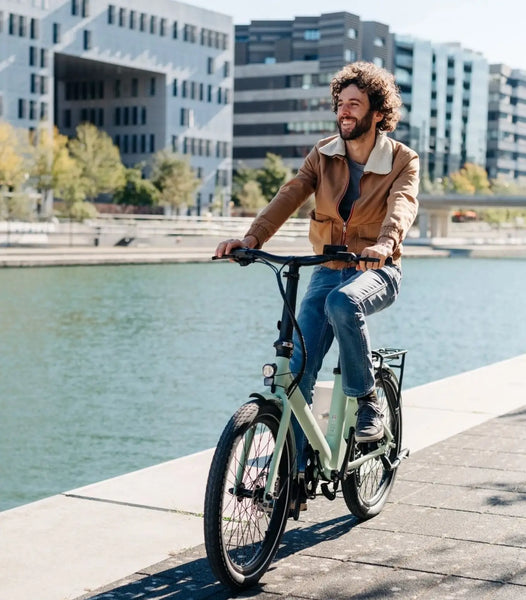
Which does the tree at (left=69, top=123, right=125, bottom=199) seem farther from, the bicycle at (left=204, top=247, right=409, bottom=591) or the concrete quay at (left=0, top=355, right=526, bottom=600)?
the bicycle at (left=204, top=247, right=409, bottom=591)

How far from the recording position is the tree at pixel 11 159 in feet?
237

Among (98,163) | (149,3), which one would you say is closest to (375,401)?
(98,163)

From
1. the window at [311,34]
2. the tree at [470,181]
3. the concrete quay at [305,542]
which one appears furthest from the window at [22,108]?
the concrete quay at [305,542]

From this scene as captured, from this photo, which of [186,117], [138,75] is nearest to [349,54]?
[186,117]

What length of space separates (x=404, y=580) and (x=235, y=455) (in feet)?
2.96

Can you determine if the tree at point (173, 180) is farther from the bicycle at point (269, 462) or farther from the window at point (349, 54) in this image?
the bicycle at point (269, 462)

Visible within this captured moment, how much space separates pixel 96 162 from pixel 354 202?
85.2 m

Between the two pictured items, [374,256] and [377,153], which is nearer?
[374,256]

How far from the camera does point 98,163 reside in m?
88.8

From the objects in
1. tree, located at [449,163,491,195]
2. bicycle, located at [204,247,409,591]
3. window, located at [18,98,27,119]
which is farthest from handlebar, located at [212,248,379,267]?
tree, located at [449,163,491,195]

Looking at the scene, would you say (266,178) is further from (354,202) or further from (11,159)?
(354,202)

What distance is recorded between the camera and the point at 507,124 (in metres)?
171

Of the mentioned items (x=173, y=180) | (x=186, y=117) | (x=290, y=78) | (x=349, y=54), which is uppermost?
(x=349, y=54)

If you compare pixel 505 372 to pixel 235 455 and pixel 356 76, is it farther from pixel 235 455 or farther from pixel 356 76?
pixel 235 455
